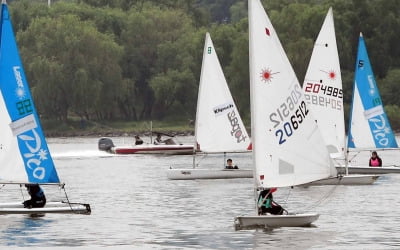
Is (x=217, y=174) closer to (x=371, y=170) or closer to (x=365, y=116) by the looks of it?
(x=371, y=170)

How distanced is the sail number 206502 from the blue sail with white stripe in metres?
23.5

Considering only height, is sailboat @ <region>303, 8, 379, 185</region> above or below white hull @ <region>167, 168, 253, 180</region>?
above

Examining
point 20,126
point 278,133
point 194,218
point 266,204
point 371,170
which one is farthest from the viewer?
point 371,170

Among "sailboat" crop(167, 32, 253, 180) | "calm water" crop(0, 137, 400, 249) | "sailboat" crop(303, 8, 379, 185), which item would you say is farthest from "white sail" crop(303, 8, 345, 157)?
"sailboat" crop(167, 32, 253, 180)

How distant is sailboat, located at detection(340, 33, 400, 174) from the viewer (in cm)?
6078

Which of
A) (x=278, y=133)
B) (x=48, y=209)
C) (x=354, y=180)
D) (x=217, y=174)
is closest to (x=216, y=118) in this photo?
(x=217, y=174)

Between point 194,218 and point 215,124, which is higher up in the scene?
point 215,124

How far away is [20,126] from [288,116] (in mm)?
8695

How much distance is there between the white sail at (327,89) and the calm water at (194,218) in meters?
2.37

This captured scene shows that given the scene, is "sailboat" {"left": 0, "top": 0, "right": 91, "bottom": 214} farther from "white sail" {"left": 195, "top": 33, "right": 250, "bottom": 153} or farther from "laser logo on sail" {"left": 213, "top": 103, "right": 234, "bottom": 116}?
"laser logo on sail" {"left": 213, "top": 103, "right": 234, "bottom": 116}

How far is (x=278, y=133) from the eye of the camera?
3738cm

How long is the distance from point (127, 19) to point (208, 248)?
122729 millimetres

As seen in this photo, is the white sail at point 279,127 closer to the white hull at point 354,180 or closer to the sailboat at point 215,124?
the white hull at point 354,180

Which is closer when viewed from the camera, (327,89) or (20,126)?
(20,126)
